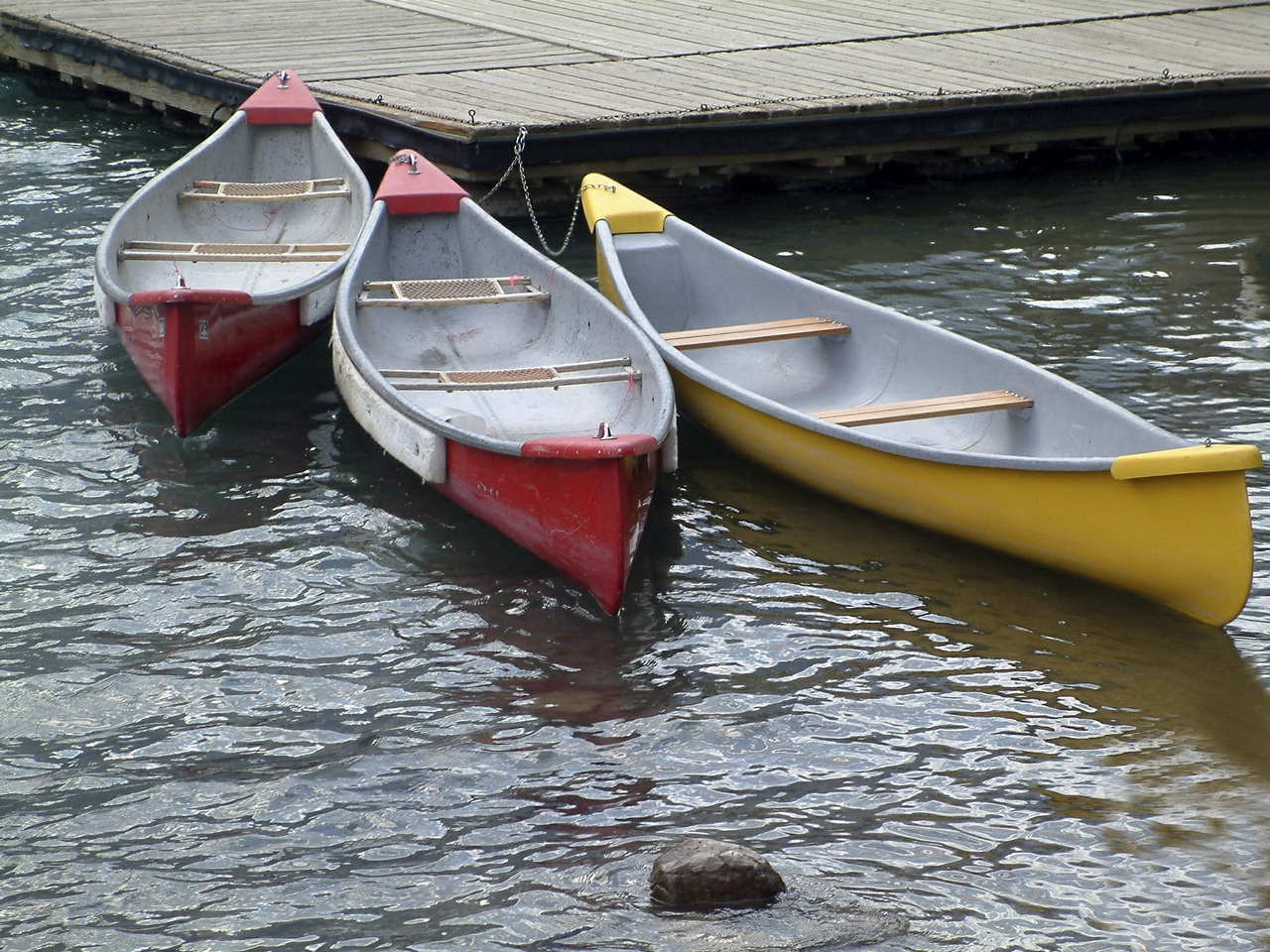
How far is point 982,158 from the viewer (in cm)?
1255

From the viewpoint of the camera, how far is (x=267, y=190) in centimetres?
1009

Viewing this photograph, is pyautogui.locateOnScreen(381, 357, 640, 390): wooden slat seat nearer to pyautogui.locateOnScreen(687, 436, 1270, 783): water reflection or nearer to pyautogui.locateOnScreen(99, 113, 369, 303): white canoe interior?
pyautogui.locateOnScreen(687, 436, 1270, 783): water reflection

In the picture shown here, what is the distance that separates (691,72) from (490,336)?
5.22 meters

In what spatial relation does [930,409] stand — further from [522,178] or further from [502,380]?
[522,178]

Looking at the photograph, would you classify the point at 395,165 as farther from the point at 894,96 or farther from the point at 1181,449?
the point at 1181,449

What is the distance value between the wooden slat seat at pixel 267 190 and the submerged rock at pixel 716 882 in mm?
6896

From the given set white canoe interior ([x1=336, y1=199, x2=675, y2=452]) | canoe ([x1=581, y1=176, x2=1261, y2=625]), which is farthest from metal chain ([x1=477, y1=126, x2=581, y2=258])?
white canoe interior ([x1=336, y1=199, x2=675, y2=452])

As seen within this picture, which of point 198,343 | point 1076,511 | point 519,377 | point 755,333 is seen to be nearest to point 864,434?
point 1076,511

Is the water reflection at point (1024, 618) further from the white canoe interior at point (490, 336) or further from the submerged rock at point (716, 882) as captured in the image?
the submerged rock at point (716, 882)

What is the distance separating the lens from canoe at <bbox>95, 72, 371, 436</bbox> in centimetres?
733

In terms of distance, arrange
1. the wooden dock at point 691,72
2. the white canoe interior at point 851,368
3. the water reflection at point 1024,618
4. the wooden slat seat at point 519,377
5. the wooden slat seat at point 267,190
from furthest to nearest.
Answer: the wooden dock at point 691,72, the wooden slat seat at point 267,190, the wooden slat seat at point 519,377, the white canoe interior at point 851,368, the water reflection at point 1024,618

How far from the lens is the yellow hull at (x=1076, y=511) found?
543 cm

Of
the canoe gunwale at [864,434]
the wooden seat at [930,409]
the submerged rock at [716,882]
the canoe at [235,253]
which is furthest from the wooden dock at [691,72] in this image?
the submerged rock at [716,882]

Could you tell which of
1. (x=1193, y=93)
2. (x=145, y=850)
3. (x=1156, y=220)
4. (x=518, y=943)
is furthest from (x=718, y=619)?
(x=1193, y=93)
